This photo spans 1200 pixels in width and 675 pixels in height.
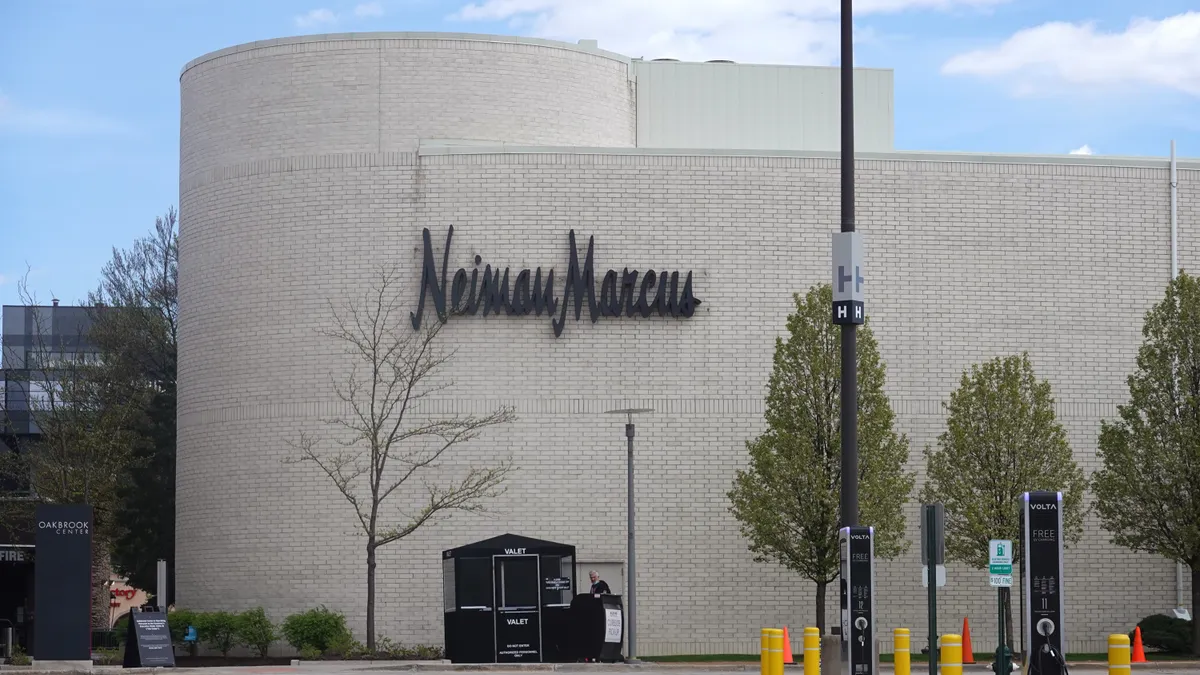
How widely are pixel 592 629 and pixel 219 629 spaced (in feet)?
31.7

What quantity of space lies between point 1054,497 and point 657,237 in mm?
18571

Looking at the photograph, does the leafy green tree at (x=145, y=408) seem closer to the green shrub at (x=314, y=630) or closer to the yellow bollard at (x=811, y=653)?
the green shrub at (x=314, y=630)

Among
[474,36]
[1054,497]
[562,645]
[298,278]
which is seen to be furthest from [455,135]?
[1054,497]

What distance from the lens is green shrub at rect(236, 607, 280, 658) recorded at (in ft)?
115

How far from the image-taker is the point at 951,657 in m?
20.0

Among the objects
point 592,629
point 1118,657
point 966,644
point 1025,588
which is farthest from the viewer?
point 966,644

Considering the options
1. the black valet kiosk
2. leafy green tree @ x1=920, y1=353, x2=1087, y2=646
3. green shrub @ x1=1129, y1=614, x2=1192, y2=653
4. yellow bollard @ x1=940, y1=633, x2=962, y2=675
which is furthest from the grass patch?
yellow bollard @ x1=940, y1=633, x2=962, y2=675

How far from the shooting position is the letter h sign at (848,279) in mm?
21016

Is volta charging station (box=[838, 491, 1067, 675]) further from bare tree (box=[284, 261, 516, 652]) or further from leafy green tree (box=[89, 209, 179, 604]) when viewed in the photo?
leafy green tree (box=[89, 209, 179, 604])

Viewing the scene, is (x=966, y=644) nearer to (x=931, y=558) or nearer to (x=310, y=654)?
(x=931, y=558)

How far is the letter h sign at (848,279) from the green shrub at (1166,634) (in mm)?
16602

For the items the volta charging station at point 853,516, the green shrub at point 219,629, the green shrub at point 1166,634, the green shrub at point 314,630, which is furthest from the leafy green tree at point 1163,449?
the green shrub at point 219,629

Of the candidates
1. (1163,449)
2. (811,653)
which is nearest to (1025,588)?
(811,653)

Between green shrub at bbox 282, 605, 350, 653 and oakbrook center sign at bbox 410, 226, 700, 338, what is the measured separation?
21.1 ft
